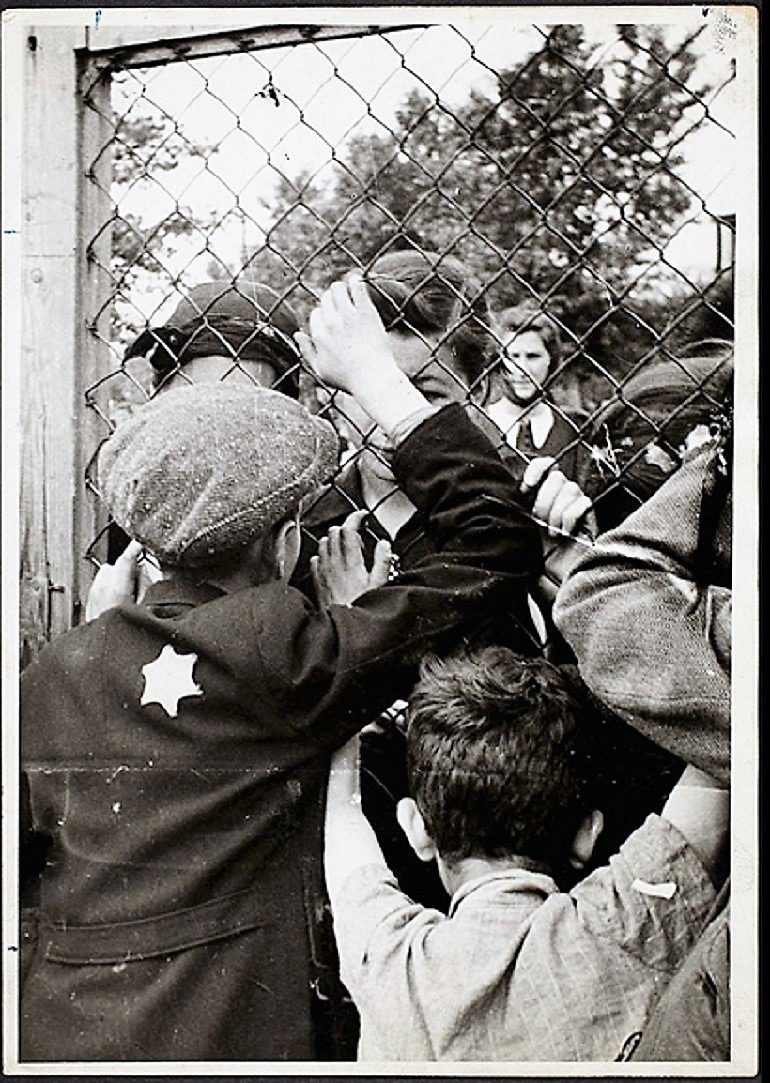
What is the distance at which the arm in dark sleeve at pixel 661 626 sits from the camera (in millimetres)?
2178

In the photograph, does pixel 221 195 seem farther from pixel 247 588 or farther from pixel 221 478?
pixel 247 588

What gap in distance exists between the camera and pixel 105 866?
7.30ft

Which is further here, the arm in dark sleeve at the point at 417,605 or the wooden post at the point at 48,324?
the wooden post at the point at 48,324

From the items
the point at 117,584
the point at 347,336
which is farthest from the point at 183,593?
the point at 347,336

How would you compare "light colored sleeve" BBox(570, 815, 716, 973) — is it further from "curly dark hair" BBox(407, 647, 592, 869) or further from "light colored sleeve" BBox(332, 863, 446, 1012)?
"light colored sleeve" BBox(332, 863, 446, 1012)

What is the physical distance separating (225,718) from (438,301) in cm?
76

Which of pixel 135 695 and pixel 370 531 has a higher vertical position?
pixel 370 531

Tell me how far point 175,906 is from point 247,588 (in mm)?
516

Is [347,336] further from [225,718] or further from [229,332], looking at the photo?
A: [225,718]

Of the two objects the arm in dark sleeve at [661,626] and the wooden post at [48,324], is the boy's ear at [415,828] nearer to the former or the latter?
the arm in dark sleeve at [661,626]

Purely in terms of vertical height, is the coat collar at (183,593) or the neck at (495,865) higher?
the coat collar at (183,593)

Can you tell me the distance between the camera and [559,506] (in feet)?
7.31

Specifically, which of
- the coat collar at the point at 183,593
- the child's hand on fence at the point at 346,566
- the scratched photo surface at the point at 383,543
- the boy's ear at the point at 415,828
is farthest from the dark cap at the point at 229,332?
the boy's ear at the point at 415,828
